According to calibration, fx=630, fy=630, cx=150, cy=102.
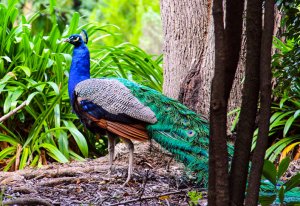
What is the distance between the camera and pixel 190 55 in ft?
17.3

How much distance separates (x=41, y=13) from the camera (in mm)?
7031

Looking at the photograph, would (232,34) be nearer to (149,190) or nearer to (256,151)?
(256,151)

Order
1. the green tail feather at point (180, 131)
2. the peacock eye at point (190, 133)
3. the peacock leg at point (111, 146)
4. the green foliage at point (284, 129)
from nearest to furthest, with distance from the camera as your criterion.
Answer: the green tail feather at point (180, 131)
the peacock eye at point (190, 133)
the peacock leg at point (111, 146)
the green foliage at point (284, 129)

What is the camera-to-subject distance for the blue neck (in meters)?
5.18

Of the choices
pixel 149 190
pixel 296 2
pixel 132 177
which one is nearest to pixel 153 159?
pixel 132 177

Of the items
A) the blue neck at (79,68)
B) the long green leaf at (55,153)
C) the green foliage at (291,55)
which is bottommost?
the long green leaf at (55,153)

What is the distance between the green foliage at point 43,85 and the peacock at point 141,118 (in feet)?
3.05

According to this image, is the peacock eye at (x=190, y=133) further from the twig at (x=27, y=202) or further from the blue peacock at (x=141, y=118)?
the twig at (x=27, y=202)

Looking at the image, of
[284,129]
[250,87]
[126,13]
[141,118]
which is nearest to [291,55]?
[250,87]

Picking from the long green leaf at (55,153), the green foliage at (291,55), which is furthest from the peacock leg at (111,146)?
the green foliage at (291,55)

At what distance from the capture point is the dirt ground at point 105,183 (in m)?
3.94

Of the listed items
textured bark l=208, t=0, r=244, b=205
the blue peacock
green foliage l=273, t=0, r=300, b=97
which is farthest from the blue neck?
textured bark l=208, t=0, r=244, b=205

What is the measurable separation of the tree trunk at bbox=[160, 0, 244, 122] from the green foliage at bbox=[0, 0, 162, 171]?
3.66 feet

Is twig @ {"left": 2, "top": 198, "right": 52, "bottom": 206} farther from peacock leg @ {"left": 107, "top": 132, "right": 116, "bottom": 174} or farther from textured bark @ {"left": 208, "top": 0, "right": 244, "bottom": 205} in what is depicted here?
peacock leg @ {"left": 107, "top": 132, "right": 116, "bottom": 174}
